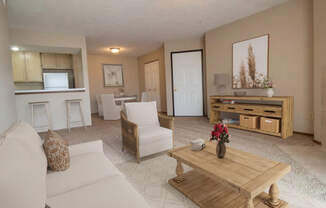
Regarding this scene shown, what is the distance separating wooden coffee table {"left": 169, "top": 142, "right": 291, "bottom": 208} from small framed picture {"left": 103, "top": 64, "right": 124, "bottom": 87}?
654cm

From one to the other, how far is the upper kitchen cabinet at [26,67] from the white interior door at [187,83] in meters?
4.82

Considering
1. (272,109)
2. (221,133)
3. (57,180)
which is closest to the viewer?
(57,180)

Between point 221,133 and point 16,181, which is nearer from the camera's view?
point 16,181

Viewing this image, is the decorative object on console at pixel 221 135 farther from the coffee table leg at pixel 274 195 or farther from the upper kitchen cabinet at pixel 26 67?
Answer: the upper kitchen cabinet at pixel 26 67

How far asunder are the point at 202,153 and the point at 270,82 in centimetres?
286

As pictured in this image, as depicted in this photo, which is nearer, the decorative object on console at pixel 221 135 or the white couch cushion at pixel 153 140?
the decorative object on console at pixel 221 135

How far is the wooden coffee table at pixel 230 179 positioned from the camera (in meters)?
1.22

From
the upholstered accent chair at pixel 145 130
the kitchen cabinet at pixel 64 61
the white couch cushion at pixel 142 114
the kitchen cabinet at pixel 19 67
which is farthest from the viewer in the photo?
the kitchen cabinet at pixel 64 61

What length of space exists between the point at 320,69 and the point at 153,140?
2.98m

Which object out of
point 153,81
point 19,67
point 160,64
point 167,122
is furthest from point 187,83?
point 19,67

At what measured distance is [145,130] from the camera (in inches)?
104

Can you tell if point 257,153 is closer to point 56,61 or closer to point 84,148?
point 84,148

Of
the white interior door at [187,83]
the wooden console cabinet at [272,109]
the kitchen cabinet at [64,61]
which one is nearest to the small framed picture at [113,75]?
the kitchen cabinet at [64,61]

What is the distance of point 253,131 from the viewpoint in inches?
146
